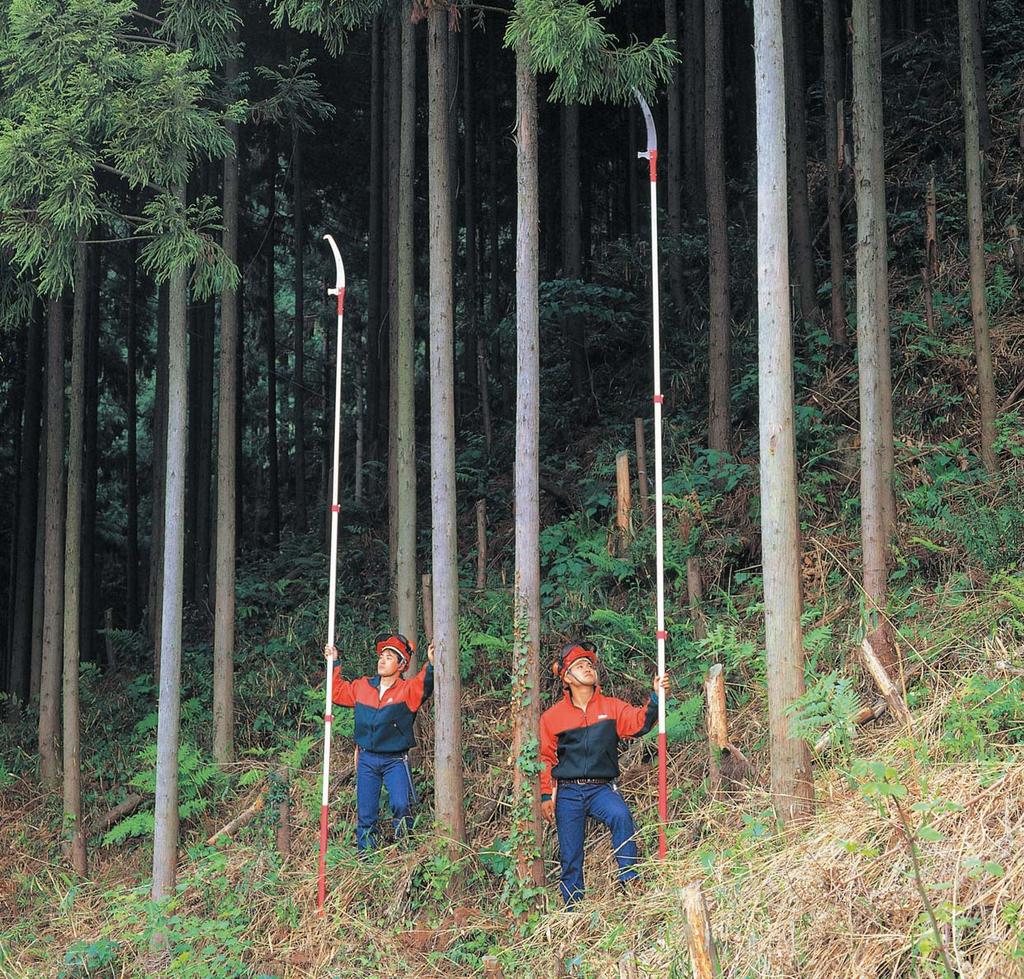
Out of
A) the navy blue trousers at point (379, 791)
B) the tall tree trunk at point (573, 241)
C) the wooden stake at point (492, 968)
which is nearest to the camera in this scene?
the wooden stake at point (492, 968)

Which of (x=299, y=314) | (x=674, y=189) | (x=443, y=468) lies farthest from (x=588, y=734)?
(x=299, y=314)

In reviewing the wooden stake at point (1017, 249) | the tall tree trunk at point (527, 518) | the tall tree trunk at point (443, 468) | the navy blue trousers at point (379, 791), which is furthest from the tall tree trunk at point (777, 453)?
the wooden stake at point (1017, 249)

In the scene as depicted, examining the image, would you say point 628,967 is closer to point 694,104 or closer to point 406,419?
point 406,419

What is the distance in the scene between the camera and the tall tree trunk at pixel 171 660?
32.0ft

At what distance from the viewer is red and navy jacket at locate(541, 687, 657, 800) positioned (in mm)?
7980

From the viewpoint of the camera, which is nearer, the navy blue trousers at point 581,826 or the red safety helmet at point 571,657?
the navy blue trousers at point 581,826

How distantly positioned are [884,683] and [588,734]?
2.20 meters

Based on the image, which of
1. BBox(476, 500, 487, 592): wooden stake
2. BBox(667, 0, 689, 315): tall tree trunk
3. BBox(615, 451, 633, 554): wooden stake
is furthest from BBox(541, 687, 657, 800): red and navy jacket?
BBox(667, 0, 689, 315): tall tree trunk

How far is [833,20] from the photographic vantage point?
48.9ft

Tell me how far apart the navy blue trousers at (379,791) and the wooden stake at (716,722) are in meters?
2.58

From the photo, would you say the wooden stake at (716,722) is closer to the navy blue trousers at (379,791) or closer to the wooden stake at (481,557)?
the navy blue trousers at (379,791)

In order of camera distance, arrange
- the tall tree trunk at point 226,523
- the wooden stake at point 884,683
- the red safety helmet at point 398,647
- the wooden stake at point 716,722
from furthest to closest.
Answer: the tall tree trunk at point 226,523, the red safety helmet at point 398,647, the wooden stake at point 716,722, the wooden stake at point 884,683

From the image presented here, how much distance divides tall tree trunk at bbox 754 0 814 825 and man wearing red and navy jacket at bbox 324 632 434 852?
3314mm

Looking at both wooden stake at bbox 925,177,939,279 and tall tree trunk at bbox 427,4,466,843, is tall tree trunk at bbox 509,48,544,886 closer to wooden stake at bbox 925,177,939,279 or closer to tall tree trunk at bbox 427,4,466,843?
tall tree trunk at bbox 427,4,466,843
